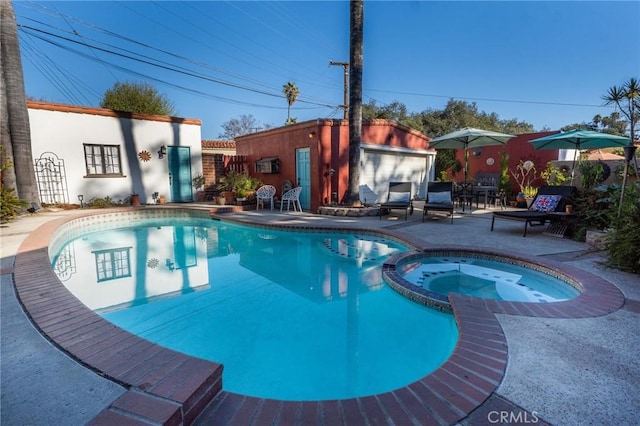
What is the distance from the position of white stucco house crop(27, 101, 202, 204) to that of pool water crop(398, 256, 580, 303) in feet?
35.7

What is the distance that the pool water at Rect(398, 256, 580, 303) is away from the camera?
3794mm

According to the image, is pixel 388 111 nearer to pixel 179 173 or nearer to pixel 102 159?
pixel 179 173

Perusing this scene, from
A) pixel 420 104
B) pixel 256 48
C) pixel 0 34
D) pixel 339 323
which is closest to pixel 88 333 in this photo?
pixel 339 323

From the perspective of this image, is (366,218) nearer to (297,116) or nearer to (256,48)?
(256,48)

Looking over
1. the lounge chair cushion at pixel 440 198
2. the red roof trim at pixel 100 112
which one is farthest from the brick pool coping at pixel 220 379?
the red roof trim at pixel 100 112

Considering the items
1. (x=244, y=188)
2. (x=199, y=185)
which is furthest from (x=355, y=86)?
(x=199, y=185)

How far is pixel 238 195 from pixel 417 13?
10.1 metres

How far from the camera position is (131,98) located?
18219 mm

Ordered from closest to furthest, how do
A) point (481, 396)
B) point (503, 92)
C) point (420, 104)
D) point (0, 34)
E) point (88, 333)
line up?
point (481, 396) < point (88, 333) < point (0, 34) < point (503, 92) < point (420, 104)

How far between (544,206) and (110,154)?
44.4ft

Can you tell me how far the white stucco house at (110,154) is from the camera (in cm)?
996

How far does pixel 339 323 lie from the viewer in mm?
3371

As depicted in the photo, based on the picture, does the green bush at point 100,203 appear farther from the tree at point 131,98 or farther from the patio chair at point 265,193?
the tree at point 131,98

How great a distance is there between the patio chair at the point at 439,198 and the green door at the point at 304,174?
3.88m
